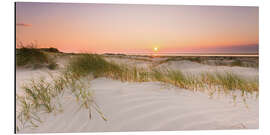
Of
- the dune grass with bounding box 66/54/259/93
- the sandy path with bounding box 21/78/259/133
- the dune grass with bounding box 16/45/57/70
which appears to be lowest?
the sandy path with bounding box 21/78/259/133

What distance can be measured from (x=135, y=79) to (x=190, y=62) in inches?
30.8

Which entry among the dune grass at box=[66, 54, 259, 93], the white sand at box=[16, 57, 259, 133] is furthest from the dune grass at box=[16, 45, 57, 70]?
the dune grass at box=[66, 54, 259, 93]

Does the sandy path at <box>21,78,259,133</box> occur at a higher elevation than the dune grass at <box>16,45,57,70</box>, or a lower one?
lower

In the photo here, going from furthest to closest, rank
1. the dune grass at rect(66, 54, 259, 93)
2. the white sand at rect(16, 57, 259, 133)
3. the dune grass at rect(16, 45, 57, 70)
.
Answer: the dune grass at rect(66, 54, 259, 93), the dune grass at rect(16, 45, 57, 70), the white sand at rect(16, 57, 259, 133)

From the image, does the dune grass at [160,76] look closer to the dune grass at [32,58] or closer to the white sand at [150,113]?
the white sand at [150,113]

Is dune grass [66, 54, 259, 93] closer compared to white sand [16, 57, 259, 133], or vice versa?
white sand [16, 57, 259, 133]

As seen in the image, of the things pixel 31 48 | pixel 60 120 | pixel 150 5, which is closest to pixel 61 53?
pixel 31 48

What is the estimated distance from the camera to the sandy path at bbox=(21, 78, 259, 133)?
2197 mm

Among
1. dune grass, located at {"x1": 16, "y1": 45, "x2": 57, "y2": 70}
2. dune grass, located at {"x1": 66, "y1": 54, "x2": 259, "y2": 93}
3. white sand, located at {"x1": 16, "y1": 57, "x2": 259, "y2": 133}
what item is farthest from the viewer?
dune grass, located at {"x1": 66, "y1": 54, "x2": 259, "y2": 93}

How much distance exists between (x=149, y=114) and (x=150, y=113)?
0.05 feet

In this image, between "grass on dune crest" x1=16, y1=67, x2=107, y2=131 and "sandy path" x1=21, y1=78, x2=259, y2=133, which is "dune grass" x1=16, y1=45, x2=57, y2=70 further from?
"sandy path" x1=21, y1=78, x2=259, y2=133

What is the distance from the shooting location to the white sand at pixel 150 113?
220cm

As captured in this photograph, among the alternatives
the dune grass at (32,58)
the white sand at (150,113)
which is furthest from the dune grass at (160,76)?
the dune grass at (32,58)

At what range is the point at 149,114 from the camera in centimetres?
224
